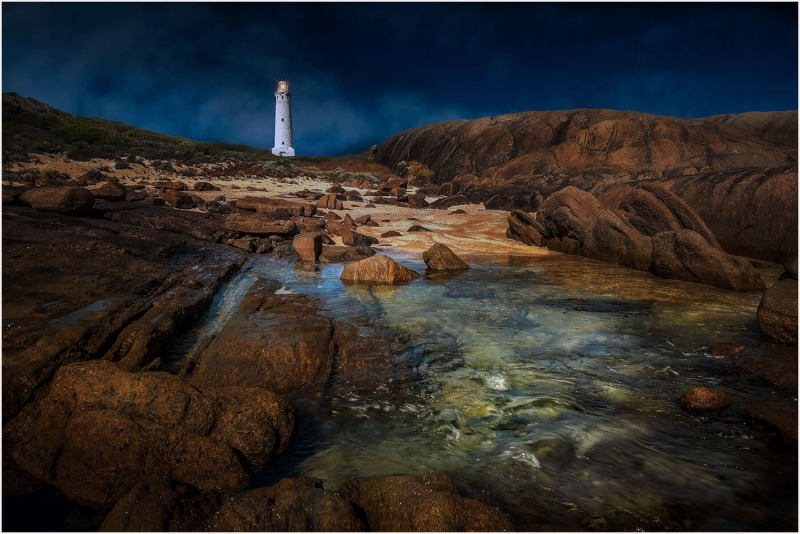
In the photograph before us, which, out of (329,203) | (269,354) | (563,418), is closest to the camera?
(563,418)

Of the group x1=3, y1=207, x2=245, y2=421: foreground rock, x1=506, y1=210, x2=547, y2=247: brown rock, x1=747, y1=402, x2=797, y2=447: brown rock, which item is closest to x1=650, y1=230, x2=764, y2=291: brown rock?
x1=506, y1=210, x2=547, y2=247: brown rock

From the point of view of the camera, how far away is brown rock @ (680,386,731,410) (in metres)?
4.23

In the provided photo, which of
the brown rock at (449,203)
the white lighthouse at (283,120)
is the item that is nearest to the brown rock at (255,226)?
the brown rock at (449,203)

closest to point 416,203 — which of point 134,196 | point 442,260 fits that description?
point 442,260

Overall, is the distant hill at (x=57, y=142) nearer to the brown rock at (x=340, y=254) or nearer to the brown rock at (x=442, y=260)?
the brown rock at (x=340, y=254)

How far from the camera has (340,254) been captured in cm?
1183

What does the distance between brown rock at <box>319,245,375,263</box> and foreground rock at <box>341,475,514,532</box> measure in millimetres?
Result: 8999

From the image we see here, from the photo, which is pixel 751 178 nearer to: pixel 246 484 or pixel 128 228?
pixel 246 484

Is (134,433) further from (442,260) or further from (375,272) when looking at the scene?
(442,260)

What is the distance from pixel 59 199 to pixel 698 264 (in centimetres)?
1388

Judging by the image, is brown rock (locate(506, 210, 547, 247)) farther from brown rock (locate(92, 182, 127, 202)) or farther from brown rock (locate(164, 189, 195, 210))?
brown rock (locate(92, 182, 127, 202))

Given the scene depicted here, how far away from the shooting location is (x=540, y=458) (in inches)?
139

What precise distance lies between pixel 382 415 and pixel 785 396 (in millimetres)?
4038

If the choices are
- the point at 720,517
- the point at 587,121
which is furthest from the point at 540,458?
the point at 587,121
